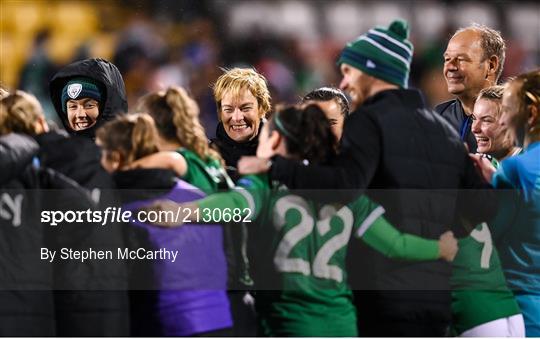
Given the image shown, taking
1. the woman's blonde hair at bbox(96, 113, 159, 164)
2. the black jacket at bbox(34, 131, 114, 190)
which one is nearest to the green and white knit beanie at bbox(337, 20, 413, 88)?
A: the woman's blonde hair at bbox(96, 113, 159, 164)

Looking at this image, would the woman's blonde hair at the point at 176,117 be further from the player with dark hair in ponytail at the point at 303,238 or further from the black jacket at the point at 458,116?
the black jacket at the point at 458,116

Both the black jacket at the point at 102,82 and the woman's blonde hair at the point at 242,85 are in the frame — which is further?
the woman's blonde hair at the point at 242,85

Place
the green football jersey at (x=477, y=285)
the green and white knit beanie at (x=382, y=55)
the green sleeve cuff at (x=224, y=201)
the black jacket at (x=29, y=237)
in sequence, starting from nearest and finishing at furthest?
the black jacket at (x=29, y=237), the green sleeve cuff at (x=224, y=201), the green and white knit beanie at (x=382, y=55), the green football jersey at (x=477, y=285)

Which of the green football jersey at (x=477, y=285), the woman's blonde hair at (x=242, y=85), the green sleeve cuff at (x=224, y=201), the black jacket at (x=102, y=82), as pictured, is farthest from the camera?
the woman's blonde hair at (x=242, y=85)

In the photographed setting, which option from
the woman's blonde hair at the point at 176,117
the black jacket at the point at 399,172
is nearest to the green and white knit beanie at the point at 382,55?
Answer: the black jacket at the point at 399,172

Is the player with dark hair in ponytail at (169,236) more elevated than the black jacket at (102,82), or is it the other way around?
the black jacket at (102,82)

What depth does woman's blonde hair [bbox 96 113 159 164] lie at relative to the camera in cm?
326

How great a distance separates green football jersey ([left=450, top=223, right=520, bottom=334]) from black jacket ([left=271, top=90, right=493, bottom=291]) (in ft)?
0.45

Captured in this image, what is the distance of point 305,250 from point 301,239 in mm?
36

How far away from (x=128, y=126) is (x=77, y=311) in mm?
579

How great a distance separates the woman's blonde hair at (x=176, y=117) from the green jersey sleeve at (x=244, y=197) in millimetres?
158

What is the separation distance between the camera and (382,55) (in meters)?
3.39

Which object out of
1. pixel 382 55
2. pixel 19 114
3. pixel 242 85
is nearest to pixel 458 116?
pixel 242 85

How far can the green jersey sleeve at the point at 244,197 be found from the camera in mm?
3279
